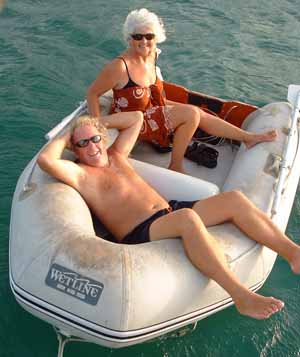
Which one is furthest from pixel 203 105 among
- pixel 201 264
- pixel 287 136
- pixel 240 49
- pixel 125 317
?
pixel 240 49

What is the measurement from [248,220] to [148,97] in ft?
5.36

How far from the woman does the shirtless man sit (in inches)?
22.9

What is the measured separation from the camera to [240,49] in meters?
7.88

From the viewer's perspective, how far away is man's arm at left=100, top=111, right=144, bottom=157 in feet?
12.4

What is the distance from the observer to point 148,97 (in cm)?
438

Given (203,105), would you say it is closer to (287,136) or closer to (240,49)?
(287,136)

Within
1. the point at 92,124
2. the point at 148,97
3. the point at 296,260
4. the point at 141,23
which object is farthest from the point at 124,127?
the point at 296,260

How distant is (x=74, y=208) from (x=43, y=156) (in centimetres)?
40

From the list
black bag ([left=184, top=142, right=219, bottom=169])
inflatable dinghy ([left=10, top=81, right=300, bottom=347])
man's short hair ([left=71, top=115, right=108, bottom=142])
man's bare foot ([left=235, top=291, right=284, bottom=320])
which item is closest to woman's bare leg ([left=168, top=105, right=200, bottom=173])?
black bag ([left=184, top=142, right=219, bottom=169])

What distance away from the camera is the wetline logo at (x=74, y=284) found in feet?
8.88

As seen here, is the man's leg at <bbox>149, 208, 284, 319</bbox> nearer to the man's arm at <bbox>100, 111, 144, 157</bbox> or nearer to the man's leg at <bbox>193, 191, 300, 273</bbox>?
Result: the man's leg at <bbox>193, 191, 300, 273</bbox>

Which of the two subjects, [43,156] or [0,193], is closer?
[43,156]

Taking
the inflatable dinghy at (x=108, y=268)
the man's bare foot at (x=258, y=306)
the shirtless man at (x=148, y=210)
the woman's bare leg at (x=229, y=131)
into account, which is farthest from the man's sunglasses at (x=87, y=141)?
the man's bare foot at (x=258, y=306)

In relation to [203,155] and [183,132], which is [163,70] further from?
[183,132]
